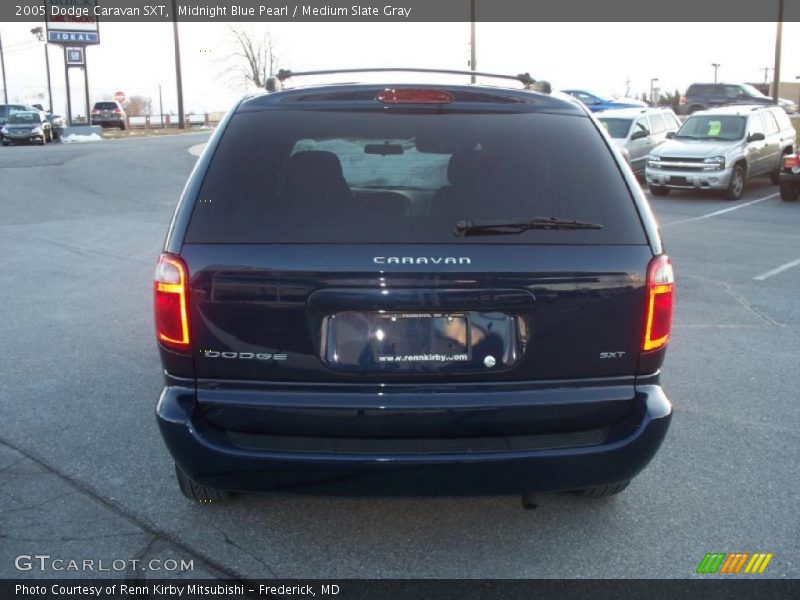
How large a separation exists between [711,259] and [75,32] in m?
31.2

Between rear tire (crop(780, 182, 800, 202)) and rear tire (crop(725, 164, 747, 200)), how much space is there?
87 cm

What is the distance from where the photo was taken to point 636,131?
1984cm

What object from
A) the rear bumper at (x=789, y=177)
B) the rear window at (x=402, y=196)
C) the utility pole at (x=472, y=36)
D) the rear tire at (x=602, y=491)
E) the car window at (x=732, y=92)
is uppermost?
the utility pole at (x=472, y=36)

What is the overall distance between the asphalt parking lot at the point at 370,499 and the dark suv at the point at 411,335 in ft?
0.89

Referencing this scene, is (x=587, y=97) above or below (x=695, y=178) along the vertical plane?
above

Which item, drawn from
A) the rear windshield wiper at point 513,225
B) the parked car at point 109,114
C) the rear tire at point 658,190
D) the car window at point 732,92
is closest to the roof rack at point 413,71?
the rear windshield wiper at point 513,225

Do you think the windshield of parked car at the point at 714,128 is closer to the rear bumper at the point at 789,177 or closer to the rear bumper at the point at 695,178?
the rear bumper at the point at 695,178

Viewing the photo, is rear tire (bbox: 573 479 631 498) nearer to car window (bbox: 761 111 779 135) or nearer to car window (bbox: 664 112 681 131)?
car window (bbox: 761 111 779 135)

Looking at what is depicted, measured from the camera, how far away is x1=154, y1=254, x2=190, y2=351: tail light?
10.2 feet

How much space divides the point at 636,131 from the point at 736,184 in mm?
2991

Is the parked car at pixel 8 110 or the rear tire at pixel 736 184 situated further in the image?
the parked car at pixel 8 110

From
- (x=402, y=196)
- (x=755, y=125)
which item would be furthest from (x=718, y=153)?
(x=402, y=196)
